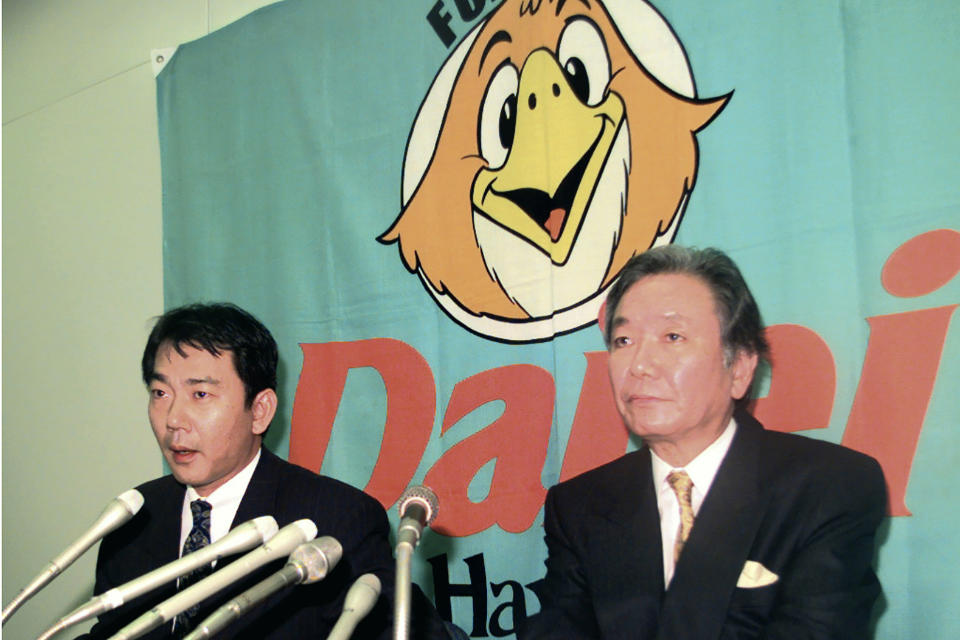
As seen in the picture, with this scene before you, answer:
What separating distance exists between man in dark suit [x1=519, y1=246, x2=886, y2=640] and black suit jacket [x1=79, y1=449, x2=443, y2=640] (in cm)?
33

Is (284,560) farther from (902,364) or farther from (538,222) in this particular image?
(902,364)

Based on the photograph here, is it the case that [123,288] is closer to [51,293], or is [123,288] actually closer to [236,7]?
[51,293]

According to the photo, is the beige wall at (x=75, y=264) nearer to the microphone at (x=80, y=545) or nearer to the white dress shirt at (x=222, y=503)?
the white dress shirt at (x=222, y=503)

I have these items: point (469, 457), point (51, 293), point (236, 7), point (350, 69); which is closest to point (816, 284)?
point (469, 457)

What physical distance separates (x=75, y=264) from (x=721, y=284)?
2575 mm

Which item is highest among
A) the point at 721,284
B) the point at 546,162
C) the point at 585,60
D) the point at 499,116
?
the point at 585,60

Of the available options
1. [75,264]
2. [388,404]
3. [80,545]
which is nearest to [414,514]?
[80,545]

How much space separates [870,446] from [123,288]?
2528 millimetres

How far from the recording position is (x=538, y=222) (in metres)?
2.14

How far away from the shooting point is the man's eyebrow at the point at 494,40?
2.22m

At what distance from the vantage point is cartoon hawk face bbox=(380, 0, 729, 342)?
1.97m

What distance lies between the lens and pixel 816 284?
1757 millimetres

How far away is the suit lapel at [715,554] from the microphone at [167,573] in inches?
27.3

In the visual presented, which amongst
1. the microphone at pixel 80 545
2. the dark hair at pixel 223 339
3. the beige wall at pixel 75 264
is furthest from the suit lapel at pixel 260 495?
the beige wall at pixel 75 264
